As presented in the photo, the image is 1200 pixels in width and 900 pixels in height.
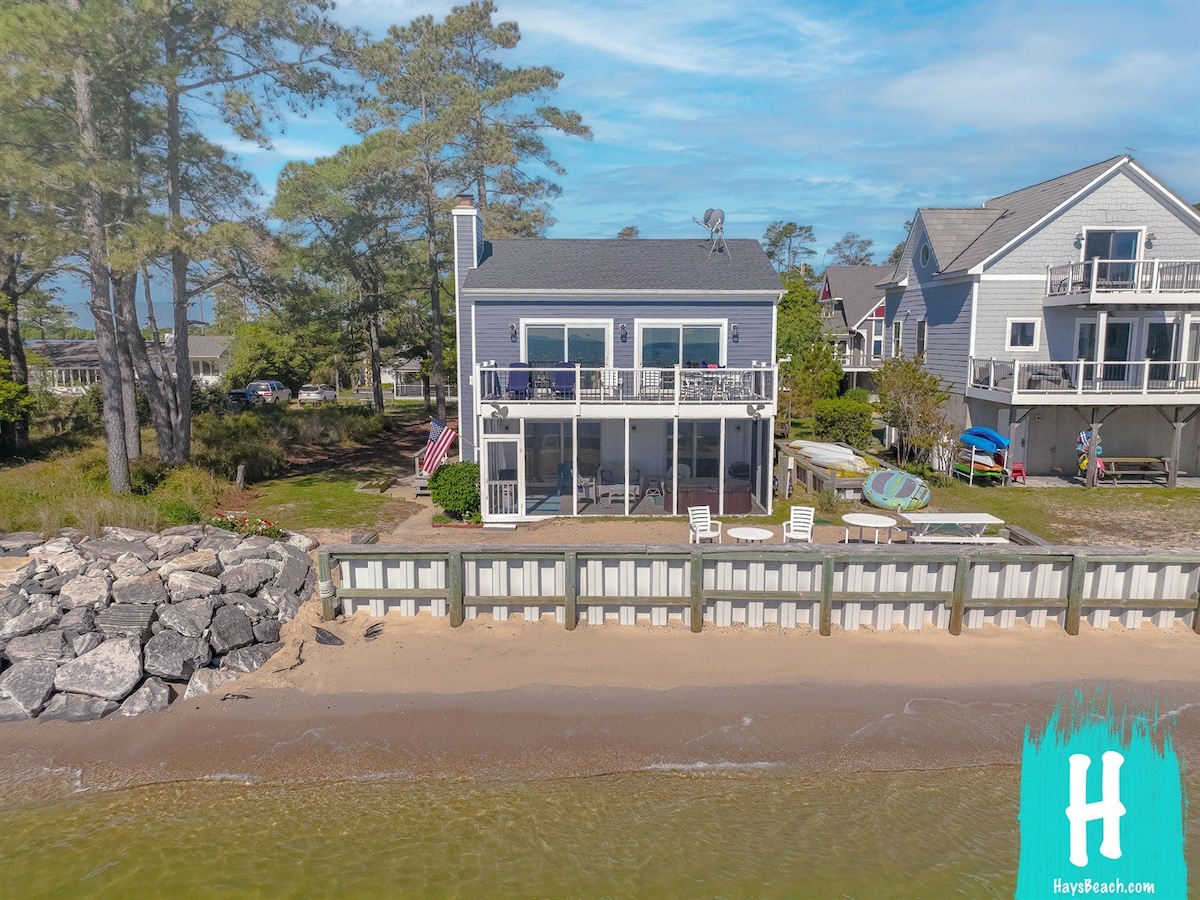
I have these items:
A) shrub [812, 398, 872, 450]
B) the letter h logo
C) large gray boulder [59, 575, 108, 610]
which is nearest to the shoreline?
the letter h logo

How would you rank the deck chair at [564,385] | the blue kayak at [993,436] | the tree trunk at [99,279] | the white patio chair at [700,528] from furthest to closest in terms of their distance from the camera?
the blue kayak at [993,436], the deck chair at [564,385], the tree trunk at [99,279], the white patio chair at [700,528]

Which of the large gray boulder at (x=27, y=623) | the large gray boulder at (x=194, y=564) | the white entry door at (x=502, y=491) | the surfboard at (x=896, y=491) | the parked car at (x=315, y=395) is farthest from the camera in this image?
the parked car at (x=315, y=395)

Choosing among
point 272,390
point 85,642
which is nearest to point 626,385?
point 85,642

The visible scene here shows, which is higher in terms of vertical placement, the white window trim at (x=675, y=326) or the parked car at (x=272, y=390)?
the white window trim at (x=675, y=326)

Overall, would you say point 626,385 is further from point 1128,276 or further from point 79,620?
point 1128,276

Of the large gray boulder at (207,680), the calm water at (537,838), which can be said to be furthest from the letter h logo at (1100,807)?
the large gray boulder at (207,680)
